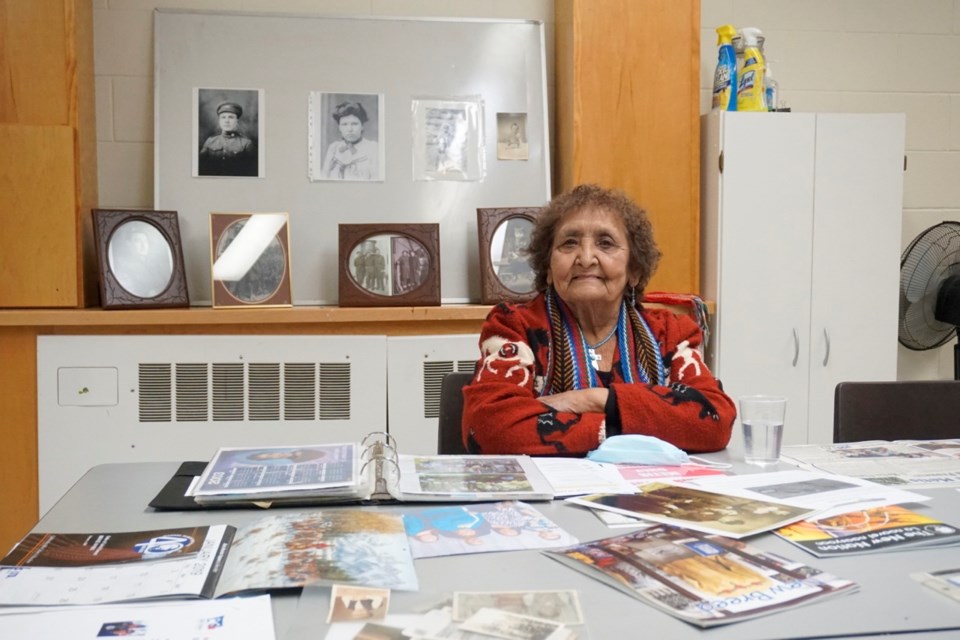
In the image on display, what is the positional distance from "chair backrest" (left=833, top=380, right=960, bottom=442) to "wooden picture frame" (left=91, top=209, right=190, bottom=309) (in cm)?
200

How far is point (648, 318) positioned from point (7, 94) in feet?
7.15

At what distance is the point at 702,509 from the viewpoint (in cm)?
112

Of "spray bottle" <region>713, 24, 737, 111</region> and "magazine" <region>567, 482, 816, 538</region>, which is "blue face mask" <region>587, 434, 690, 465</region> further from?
"spray bottle" <region>713, 24, 737, 111</region>

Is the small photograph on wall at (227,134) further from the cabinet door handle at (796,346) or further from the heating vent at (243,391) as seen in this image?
the cabinet door handle at (796,346)

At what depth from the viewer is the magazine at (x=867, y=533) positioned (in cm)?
100

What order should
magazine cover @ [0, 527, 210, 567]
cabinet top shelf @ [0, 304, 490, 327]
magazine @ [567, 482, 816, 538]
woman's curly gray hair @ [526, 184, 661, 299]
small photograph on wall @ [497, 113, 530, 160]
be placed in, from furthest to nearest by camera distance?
small photograph on wall @ [497, 113, 530, 160]
cabinet top shelf @ [0, 304, 490, 327]
woman's curly gray hair @ [526, 184, 661, 299]
magazine @ [567, 482, 816, 538]
magazine cover @ [0, 527, 210, 567]

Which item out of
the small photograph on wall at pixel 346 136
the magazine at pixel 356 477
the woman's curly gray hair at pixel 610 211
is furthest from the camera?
the small photograph on wall at pixel 346 136

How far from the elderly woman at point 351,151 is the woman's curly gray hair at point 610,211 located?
1.17 metres

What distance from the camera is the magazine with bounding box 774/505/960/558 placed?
100 centimetres

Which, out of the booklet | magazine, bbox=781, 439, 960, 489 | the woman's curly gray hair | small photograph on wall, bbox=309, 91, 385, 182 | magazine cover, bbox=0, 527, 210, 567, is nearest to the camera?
the booklet

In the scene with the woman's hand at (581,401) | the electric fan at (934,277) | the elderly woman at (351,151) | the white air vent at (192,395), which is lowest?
the white air vent at (192,395)

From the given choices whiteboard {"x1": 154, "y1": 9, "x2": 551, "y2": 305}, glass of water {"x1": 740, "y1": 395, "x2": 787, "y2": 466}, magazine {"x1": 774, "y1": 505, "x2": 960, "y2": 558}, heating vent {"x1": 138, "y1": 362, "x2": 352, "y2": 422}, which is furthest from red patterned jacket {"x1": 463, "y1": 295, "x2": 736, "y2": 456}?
whiteboard {"x1": 154, "y1": 9, "x2": 551, "y2": 305}

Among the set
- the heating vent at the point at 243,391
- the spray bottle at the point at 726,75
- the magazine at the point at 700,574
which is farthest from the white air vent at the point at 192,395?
the magazine at the point at 700,574

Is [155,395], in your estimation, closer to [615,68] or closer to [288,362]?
[288,362]
